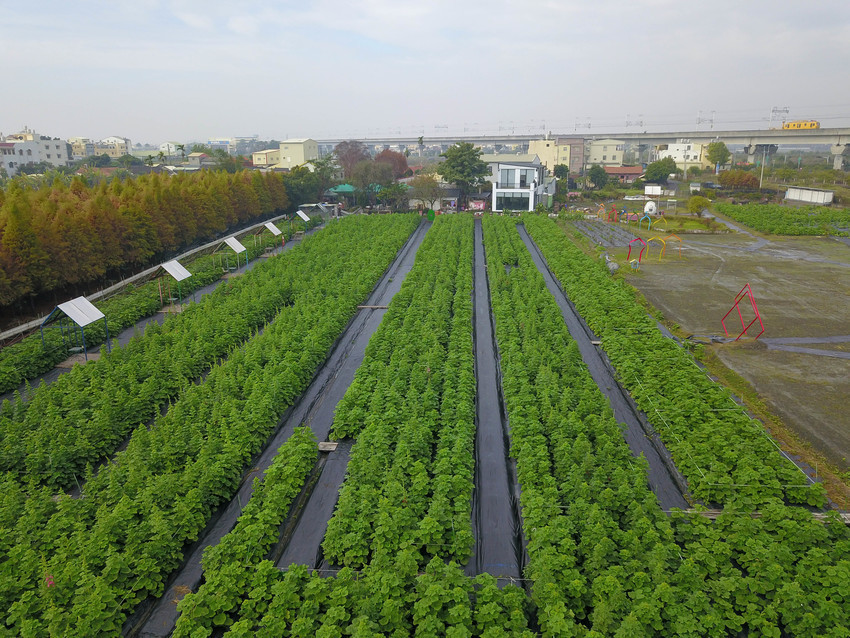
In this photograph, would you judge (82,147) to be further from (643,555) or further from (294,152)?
(643,555)

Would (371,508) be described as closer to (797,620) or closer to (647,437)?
(797,620)

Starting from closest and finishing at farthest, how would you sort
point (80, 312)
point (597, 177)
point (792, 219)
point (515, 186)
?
1. point (80, 312)
2. point (792, 219)
3. point (515, 186)
4. point (597, 177)

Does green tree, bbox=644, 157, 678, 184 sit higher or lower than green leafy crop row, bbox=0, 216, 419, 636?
higher

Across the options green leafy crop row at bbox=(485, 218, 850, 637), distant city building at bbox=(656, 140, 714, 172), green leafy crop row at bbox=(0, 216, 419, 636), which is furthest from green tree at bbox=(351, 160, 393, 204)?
distant city building at bbox=(656, 140, 714, 172)

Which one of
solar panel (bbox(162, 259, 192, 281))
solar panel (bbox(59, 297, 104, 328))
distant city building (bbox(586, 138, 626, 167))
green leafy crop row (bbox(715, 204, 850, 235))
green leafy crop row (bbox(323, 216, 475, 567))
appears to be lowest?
green leafy crop row (bbox(323, 216, 475, 567))

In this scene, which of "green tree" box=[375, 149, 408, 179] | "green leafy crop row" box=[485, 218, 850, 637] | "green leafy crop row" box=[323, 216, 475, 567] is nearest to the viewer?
"green leafy crop row" box=[485, 218, 850, 637]

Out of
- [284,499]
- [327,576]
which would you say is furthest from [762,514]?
[284,499]

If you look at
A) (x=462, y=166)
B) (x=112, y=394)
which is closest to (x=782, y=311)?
(x=112, y=394)

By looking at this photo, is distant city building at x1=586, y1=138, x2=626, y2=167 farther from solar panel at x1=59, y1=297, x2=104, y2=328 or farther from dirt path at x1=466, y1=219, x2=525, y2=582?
solar panel at x1=59, y1=297, x2=104, y2=328
